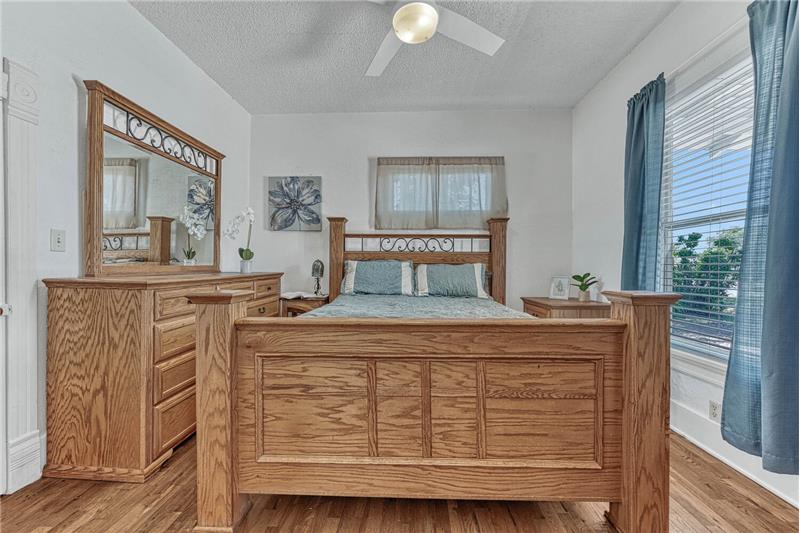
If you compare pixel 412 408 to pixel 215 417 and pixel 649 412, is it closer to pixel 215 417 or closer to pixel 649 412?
pixel 215 417

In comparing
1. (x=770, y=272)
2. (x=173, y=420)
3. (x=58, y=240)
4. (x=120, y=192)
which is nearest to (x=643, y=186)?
(x=770, y=272)

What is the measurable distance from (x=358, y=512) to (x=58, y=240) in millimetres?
2014

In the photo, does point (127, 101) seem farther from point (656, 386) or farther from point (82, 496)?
point (656, 386)

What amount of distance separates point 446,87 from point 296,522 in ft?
11.1

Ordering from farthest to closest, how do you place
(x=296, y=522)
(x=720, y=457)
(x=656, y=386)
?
(x=720, y=457), (x=296, y=522), (x=656, y=386)

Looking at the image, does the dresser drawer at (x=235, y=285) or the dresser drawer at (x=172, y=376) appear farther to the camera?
the dresser drawer at (x=235, y=285)

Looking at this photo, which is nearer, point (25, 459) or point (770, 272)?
point (770, 272)

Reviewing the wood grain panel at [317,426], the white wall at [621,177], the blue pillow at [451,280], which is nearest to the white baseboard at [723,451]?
the white wall at [621,177]

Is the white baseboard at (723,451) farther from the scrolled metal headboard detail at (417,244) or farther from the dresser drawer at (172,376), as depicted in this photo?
the dresser drawer at (172,376)

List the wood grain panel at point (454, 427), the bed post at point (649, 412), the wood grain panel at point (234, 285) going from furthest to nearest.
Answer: the wood grain panel at point (234, 285) → the wood grain panel at point (454, 427) → the bed post at point (649, 412)

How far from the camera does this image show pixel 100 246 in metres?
2.03

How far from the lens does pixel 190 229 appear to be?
2.89 metres

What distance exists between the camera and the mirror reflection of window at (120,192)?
2.10 metres

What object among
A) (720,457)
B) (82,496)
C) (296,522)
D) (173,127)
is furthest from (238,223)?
(720,457)
